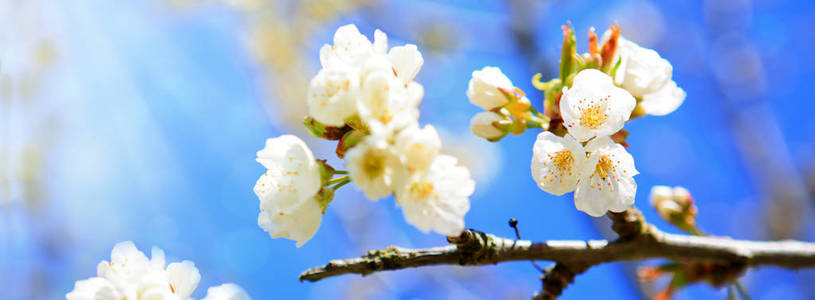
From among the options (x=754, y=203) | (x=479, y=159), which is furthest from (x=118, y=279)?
(x=754, y=203)

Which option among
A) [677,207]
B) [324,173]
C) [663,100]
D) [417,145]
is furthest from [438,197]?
[677,207]

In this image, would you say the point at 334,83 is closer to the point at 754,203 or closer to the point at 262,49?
the point at 262,49

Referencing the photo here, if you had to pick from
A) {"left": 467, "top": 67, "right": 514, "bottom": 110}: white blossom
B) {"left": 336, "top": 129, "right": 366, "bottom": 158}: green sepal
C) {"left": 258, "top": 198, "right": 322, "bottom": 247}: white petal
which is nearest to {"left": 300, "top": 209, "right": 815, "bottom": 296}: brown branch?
{"left": 258, "top": 198, "right": 322, "bottom": 247}: white petal

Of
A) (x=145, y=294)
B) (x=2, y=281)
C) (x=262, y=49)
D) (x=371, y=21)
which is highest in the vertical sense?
(x=262, y=49)

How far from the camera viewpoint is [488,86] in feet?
4.26

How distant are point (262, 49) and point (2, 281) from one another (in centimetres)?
267

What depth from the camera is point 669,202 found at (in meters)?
1.85

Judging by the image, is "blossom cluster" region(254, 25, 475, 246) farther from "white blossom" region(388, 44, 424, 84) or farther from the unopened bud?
the unopened bud

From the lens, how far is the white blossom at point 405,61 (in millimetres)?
1117

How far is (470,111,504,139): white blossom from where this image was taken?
4.29ft

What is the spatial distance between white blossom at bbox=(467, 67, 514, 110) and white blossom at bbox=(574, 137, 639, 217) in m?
0.26

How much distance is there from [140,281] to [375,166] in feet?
1.80

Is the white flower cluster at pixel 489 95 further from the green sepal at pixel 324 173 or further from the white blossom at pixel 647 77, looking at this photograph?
the green sepal at pixel 324 173

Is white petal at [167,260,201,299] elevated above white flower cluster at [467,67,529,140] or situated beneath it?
situated beneath
